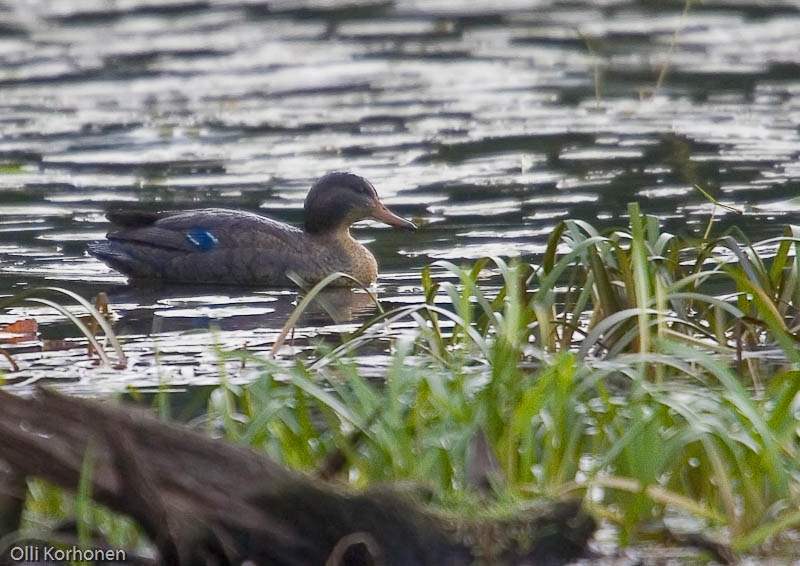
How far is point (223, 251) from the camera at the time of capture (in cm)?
1029

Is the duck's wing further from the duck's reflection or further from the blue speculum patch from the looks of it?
the duck's reflection

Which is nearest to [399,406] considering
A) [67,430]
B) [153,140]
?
[67,430]

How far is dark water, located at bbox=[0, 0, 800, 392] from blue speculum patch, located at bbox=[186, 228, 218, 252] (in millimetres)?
377

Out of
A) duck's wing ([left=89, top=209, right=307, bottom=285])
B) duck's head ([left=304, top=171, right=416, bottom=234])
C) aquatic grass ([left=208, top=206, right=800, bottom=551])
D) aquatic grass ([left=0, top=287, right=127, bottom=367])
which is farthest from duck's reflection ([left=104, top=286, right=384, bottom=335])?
aquatic grass ([left=208, top=206, right=800, bottom=551])

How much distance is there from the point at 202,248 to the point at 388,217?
1.21m

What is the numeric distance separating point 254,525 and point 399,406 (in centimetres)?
81

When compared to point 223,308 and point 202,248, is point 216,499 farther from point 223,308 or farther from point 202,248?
point 202,248

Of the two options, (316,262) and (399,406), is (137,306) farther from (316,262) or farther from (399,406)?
(399,406)

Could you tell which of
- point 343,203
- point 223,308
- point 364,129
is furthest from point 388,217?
point 364,129

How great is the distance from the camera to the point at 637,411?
188 inches

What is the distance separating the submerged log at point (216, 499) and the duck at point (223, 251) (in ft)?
18.8

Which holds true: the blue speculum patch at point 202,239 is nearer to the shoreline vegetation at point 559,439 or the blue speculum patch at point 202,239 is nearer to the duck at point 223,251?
the duck at point 223,251

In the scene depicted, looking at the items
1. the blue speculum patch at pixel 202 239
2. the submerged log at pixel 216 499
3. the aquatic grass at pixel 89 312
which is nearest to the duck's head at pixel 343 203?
the blue speculum patch at pixel 202 239

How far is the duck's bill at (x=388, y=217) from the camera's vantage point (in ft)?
35.3
